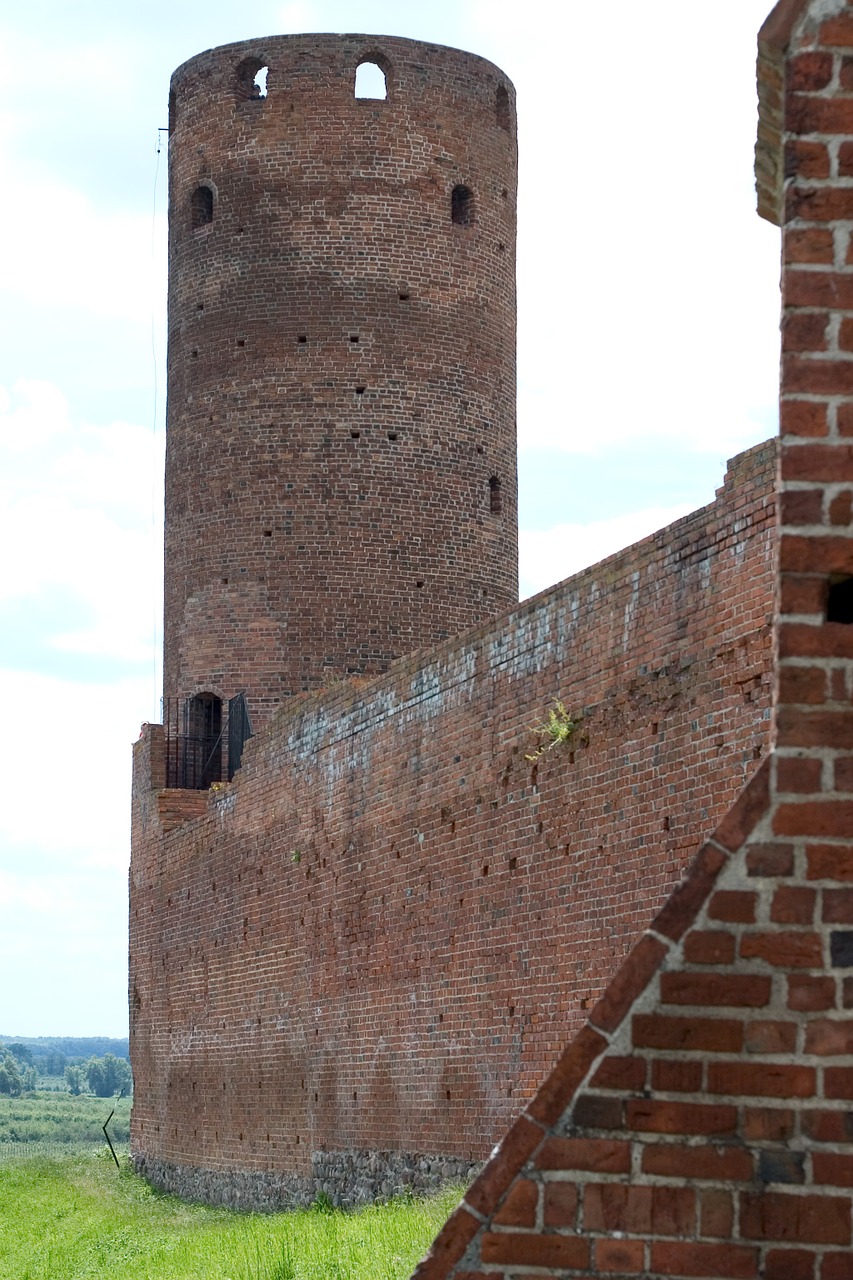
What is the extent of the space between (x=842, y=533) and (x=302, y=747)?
15074 millimetres

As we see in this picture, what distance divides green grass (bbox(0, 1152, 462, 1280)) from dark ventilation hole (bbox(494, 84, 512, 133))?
1291 centimetres

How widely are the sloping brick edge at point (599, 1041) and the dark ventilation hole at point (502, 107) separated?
21856 millimetres

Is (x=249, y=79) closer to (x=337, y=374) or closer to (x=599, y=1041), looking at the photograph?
(x=337, y=374)

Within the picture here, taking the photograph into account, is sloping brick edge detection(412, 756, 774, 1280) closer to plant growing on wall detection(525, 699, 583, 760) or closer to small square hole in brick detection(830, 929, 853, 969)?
small square hole in brick detection(830, 929, 853, 969)

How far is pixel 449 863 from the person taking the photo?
15.0 metres

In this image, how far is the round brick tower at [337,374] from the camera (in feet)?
75.8

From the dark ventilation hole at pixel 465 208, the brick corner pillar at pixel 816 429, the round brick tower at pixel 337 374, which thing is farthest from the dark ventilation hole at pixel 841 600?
the dark ventilation hole at pixel 465 208

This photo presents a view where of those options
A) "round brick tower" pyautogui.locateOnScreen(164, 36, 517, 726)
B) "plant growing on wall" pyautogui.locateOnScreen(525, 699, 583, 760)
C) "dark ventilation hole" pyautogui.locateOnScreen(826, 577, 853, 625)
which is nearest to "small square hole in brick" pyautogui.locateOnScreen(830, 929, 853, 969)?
"dark ventilation hole" pyautogui.locateOnScreen(826, 577, 853, 625)

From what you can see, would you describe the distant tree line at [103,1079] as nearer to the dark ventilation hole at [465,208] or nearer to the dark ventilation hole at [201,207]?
the dark ventilation hole at [201,207]

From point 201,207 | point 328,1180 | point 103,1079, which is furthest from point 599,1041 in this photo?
point 103,1079

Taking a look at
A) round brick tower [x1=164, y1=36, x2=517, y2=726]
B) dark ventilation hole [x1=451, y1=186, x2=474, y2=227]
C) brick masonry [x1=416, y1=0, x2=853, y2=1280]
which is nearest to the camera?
brick masonry [x1=416, y1=0, x2=853, y2=1280]

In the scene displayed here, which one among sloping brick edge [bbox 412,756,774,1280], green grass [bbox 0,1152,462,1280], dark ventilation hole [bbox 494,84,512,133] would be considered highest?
dark ventilation hole [bbox 494,84,512,133]

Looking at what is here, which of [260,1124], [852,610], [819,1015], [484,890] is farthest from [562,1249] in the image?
[260,1124]

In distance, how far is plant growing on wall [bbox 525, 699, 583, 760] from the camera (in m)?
13.0
